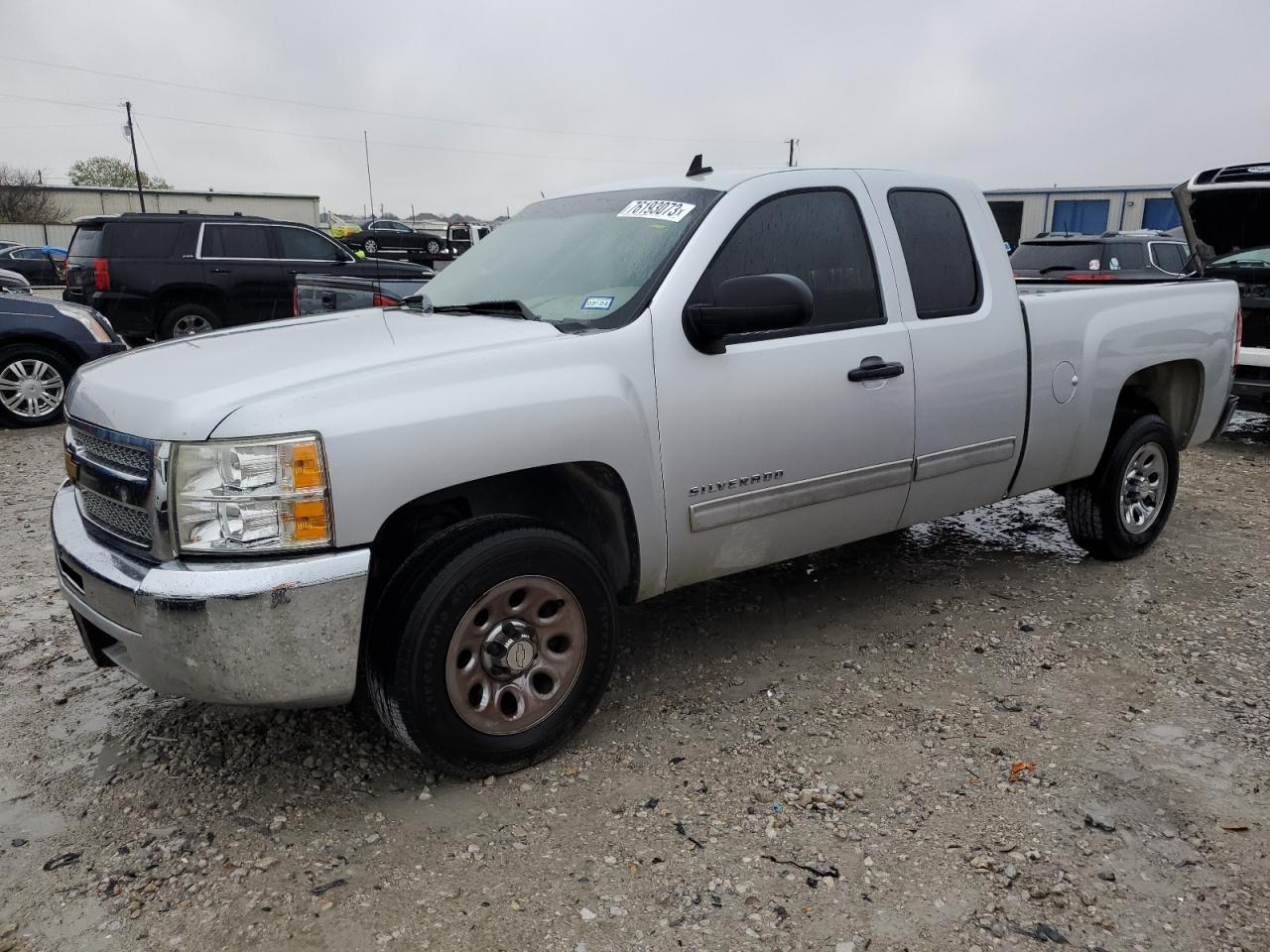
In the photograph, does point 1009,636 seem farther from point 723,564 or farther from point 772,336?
point 772,336

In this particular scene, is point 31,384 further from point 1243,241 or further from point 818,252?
point 1243,241

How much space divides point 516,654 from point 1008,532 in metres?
3.68

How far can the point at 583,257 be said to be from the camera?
11.4 ft

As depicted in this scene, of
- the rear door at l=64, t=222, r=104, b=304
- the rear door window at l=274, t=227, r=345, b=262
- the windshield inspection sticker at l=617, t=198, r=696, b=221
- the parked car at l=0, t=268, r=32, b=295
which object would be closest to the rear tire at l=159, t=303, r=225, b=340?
the rear door at l=64, t=222, r=104, b=304

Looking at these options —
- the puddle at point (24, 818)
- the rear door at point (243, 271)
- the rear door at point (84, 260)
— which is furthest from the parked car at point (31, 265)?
the puddle at point (24, 818)

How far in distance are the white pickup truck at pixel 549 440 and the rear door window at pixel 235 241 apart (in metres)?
9.25

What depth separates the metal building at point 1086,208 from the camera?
34250 millimetres

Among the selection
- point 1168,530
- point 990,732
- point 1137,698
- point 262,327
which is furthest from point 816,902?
point 1168,530

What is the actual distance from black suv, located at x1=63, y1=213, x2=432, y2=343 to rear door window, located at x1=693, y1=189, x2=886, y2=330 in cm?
801

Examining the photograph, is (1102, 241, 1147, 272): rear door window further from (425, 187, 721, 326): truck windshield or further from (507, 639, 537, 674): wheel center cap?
(507, 639, 537, 674): wheel center cap

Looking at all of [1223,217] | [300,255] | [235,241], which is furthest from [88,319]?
[1223,217]

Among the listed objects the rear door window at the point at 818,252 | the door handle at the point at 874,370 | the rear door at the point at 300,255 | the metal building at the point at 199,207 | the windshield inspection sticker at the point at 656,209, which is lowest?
the door handle at the point at 874,370

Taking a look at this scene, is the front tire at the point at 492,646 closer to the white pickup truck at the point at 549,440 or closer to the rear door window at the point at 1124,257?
the white pickup truck at the point at 549,440

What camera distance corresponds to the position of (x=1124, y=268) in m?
10.3
